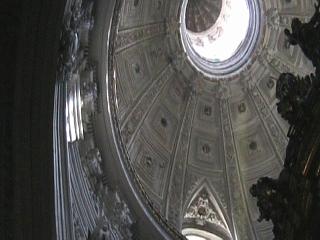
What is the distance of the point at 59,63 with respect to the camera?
11664 millimetres

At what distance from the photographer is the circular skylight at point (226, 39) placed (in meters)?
23.2

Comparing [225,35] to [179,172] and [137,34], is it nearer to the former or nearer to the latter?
[137,34]

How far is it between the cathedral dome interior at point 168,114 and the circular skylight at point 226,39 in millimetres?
45

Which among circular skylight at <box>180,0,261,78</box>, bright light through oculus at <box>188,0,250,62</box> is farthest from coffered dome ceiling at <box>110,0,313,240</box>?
bright light through oculus at <box>188,0,250,62</box>

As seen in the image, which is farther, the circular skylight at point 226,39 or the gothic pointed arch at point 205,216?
the circular skylight at point 226,39

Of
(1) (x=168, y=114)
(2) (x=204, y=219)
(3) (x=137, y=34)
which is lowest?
(2) (x=204, y=219)

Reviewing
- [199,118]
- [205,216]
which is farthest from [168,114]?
[205,216]

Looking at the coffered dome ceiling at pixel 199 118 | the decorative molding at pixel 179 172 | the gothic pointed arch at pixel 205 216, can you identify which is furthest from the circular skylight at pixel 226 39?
the gothic pointed arch at pixel 205 216

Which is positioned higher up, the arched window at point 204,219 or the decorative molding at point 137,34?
the decorative molding at point 137,34

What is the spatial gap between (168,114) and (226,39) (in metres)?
4.46

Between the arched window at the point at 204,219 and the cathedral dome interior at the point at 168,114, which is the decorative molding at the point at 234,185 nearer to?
the cathedral dome interior at the point at 168,114

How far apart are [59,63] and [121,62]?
817cm

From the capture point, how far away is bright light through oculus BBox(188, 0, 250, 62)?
79.0 ft

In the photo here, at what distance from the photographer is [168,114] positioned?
2192cm
